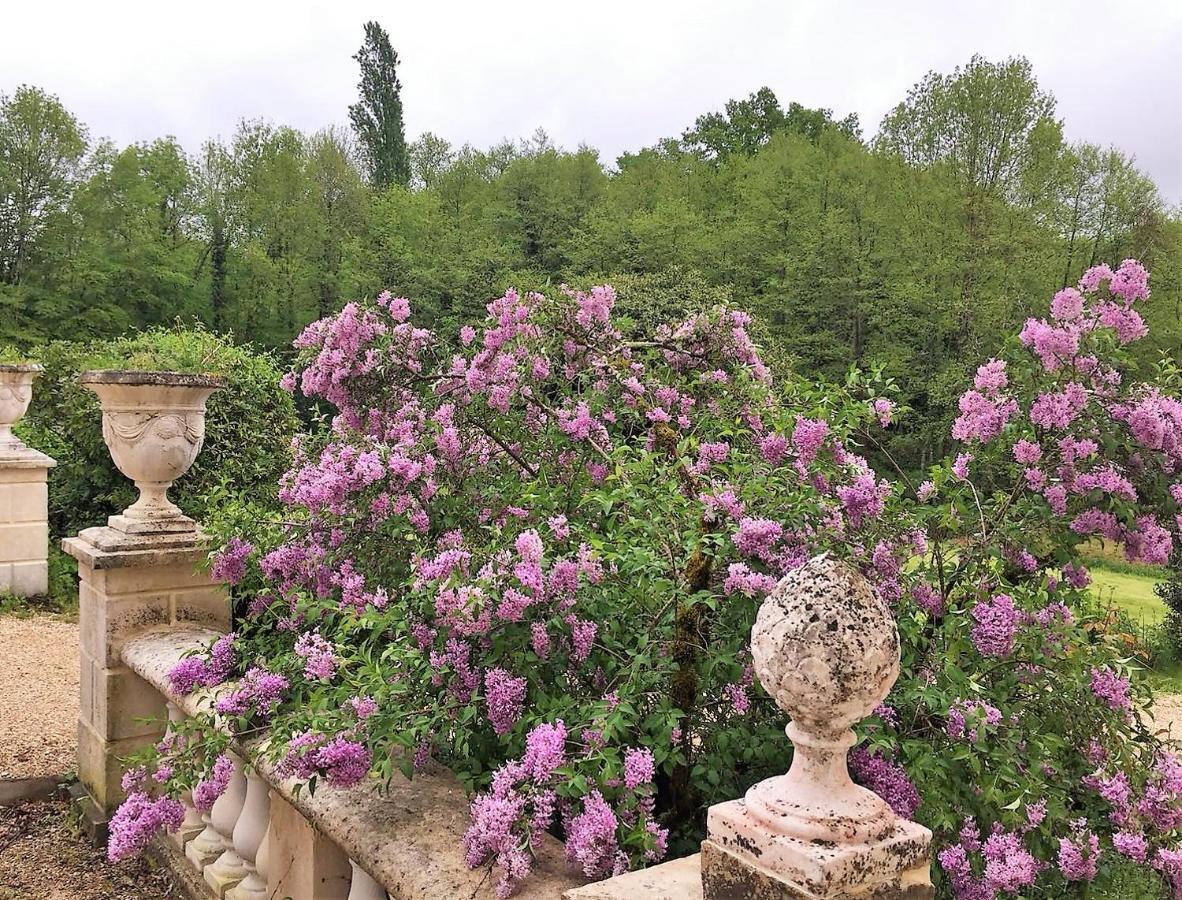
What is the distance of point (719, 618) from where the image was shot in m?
2.18

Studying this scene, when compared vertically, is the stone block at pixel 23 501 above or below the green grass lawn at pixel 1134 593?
above

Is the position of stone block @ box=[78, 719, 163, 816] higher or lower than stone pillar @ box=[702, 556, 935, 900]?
lower

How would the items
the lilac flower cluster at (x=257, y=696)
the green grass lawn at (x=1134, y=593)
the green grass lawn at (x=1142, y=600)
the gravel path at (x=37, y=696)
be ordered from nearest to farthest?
the lilac flower cluster at (x=257, y=696) → the gravel path at (x=37, y=696) → the green grass lawn at (x=1142, y=600) → the green grass lawn at (x=1134, y=593)

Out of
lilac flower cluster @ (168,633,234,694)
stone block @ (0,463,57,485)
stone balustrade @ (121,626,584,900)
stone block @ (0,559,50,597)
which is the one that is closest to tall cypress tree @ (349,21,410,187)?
stone block @ (0,463,57,485)

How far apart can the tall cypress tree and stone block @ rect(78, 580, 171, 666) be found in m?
35.9

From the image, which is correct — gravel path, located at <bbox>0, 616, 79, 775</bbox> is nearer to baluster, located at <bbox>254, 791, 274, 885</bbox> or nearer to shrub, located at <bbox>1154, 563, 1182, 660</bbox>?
baluster, located at <bbox>254, 791, 274, 885</bbox>

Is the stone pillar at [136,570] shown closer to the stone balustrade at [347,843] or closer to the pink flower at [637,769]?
the stone balustrade at [347,843]

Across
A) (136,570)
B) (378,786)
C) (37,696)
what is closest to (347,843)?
(378,786)

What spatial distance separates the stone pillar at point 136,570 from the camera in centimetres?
362

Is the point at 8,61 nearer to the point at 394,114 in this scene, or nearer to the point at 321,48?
the point at 321,48

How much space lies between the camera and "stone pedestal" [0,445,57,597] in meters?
8.07

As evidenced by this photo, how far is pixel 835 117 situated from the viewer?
131ft

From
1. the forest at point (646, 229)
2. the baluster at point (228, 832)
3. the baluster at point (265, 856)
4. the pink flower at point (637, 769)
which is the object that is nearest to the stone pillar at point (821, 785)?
the pink flower at point (637, 769)

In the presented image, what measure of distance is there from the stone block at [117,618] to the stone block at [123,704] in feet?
0.21
